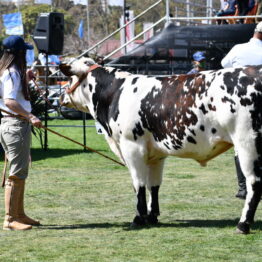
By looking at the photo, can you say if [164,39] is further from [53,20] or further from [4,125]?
[4,125]

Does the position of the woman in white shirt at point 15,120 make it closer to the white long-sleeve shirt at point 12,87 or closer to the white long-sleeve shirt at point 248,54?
the white long-sleeve shirt at point 12,87

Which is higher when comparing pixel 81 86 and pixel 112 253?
pixel 81 86

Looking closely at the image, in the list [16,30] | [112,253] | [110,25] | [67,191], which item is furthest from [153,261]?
[110,25]

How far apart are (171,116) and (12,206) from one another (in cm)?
216

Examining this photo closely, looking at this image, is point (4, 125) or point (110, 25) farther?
point (110, 25)

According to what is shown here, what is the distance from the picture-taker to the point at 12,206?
8984mm

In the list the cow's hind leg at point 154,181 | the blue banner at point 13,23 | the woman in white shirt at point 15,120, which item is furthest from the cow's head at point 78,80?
the blue banner at point 13,23

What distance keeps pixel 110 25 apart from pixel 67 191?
193 feet

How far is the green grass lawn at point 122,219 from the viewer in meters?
7.48

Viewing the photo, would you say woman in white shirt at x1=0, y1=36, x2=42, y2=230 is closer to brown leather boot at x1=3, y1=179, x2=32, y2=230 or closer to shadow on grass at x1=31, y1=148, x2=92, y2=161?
brown leather boot at x1=3, y1=179, x2=32, y2=230

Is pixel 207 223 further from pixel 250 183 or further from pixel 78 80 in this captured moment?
pixel 78 80

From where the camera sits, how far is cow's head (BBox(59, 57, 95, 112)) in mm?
9398

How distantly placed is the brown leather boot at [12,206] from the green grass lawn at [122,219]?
0.53 ft

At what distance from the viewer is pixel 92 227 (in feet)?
29.4
